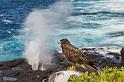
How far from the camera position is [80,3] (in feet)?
208

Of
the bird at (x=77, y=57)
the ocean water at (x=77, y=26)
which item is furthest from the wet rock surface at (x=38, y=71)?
the ocean water at (x=77, y=26)

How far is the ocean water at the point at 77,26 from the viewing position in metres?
34.5

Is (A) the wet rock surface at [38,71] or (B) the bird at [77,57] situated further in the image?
(A) the wet rock surface at [38,71]

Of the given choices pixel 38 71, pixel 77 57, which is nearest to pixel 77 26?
pixel 38 71

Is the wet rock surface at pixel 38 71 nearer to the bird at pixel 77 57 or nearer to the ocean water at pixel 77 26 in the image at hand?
the bird at pixel 77 57

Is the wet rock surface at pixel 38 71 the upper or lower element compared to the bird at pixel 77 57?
lower

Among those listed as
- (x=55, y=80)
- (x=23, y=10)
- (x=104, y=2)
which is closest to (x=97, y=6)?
(x=104, y=2)

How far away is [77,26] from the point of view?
4288 cm

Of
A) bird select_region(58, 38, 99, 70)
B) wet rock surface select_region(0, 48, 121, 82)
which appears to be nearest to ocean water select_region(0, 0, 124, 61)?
wet rock surface select_region(0, 48, 121, 82)

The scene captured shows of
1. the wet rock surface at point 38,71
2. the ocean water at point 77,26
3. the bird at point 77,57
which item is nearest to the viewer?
the bird at point 77,57

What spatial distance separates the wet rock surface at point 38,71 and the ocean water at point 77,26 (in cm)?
1006

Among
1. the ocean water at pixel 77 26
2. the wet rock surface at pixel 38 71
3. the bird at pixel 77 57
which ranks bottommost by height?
the ocean water at pixel 77 26

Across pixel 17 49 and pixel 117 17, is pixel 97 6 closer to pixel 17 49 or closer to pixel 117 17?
pixel 117 17

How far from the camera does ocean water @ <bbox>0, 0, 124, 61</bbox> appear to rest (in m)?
34.5
